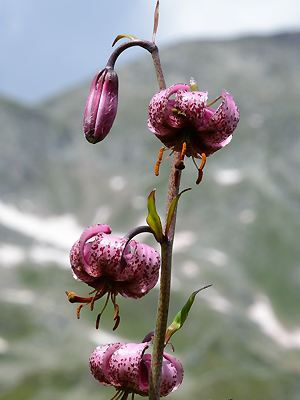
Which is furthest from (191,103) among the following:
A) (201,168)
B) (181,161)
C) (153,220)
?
(153,220)

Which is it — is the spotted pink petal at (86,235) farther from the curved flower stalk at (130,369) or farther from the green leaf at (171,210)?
the curved flower stalk at (130,369)

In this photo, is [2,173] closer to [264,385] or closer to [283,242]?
[283,242]

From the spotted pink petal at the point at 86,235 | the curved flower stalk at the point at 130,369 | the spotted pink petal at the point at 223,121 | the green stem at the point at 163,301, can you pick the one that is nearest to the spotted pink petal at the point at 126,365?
the curved flower stalk at the point at 130,369

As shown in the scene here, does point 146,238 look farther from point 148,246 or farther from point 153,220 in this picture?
point 153,220

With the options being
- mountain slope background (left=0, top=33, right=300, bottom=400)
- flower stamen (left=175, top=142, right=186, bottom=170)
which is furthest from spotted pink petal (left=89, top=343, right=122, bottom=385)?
mountain slope background (left=0, top=33, right=300, bottom=400)

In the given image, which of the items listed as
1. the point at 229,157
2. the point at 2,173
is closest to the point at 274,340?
the point at 229,157

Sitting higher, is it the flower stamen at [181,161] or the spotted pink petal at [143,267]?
the flower stamen at [181,161]

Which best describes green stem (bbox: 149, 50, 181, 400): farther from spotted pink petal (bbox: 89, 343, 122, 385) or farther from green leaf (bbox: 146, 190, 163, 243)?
spotted pink petal (bbox: 89, 343, 122, 385)

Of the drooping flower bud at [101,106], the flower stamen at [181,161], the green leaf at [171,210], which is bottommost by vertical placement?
the green leaf at [171,210]
